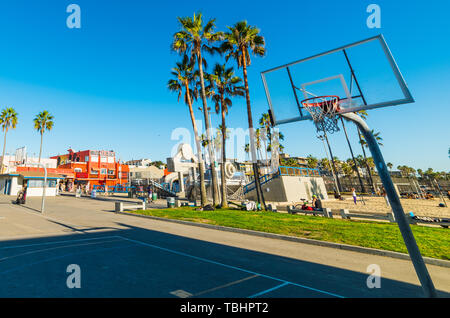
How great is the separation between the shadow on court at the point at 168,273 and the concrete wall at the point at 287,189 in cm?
2099

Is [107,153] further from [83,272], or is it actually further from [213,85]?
[83,272]

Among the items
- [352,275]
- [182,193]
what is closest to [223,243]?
[352,275]

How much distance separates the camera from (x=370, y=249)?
26.2 feet

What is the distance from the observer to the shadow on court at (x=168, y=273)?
4.73m

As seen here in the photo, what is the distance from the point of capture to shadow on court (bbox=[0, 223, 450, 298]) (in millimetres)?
4734

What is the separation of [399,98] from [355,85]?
1.45 m

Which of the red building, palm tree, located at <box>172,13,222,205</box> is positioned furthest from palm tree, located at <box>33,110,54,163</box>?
palm tree, located at <box>172,13,222,205</box>

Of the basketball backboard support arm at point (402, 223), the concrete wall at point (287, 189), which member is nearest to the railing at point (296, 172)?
the concrete wall at point (287, 189)

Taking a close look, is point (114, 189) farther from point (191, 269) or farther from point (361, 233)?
point (361, 233)

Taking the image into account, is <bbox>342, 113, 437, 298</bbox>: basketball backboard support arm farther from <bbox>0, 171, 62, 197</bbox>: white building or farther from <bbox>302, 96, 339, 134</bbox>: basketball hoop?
<bbox>0, 171, 62, 197</bbox>: white building

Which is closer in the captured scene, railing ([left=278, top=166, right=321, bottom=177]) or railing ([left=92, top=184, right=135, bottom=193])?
railing ([left=278, top=166, right=321, bottom=177])

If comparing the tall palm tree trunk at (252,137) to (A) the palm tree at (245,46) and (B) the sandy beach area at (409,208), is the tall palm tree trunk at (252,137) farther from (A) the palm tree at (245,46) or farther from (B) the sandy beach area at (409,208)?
(B) the sandy beach area at (409,208)

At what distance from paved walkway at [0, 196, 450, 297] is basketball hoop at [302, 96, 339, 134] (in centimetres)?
427
